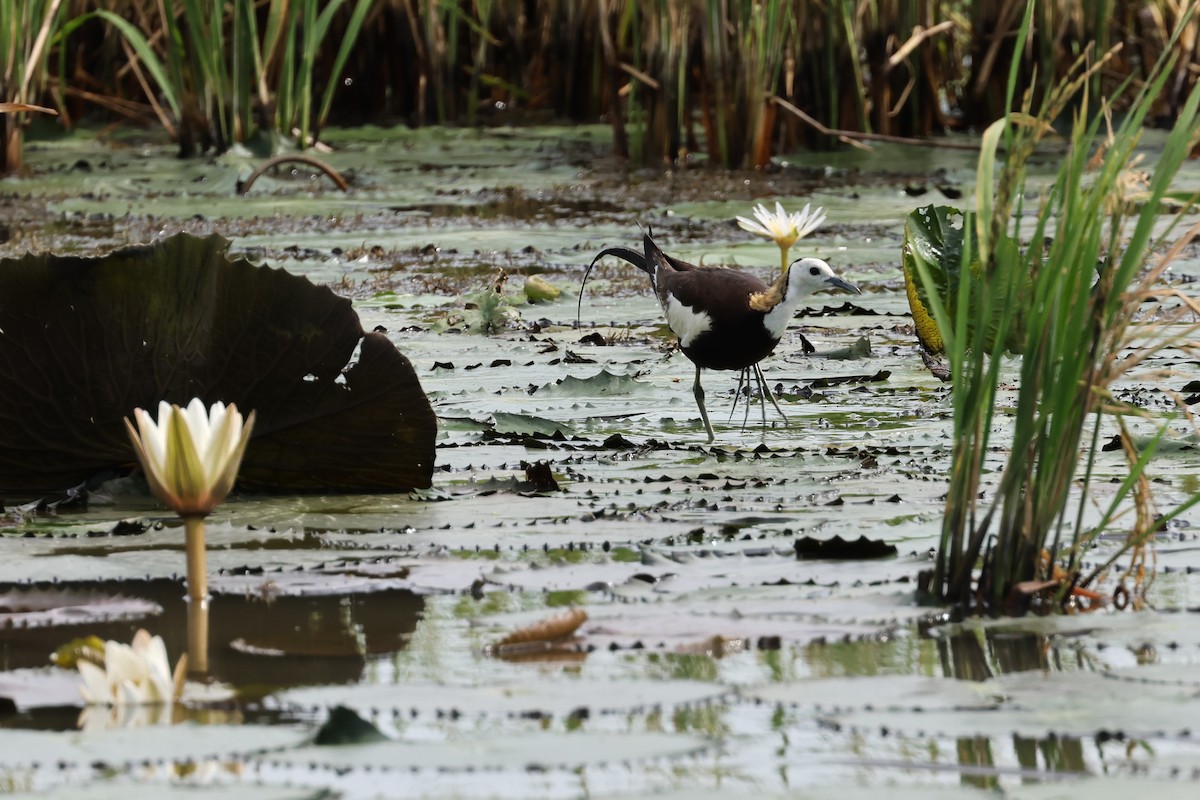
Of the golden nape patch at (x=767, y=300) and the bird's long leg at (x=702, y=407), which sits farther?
the golden nape patch at (x=767, y=300)

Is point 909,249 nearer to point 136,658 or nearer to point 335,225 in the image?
point 136,658

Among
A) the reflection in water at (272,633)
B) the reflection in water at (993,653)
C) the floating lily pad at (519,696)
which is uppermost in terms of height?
the floating lily pad at (519,696)

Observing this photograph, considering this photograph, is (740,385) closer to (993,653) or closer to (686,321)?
(686,321)

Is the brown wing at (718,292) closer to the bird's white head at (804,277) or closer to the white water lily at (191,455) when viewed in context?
the bird's white head at (804,277)

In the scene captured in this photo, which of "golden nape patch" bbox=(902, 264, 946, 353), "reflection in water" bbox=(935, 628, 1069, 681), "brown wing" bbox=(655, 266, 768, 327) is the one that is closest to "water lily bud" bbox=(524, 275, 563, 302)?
"brown wing" bbox=(655, 266, 768, 327)

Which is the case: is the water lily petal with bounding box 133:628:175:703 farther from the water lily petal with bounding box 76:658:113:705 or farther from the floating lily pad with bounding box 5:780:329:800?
the floating lily pad with bounding box 5:780:329:800

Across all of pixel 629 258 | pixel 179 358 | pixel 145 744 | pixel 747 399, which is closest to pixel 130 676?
pixel 145 744

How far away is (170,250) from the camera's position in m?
3.13

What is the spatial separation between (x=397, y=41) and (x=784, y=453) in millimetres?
9029

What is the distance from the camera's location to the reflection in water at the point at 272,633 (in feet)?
7.32

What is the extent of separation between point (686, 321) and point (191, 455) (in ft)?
7.48

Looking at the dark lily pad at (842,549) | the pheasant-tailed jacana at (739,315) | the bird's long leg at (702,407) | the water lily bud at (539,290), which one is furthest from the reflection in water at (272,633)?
the water lily bud at (539,290)

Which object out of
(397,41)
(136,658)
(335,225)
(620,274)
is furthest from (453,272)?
(397,41)

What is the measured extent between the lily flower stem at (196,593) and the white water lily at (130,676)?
0.19m
